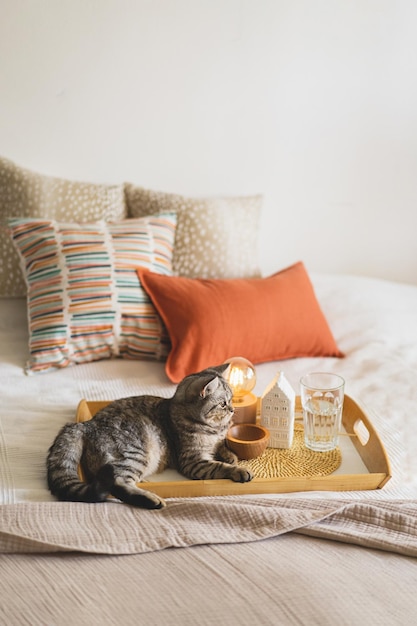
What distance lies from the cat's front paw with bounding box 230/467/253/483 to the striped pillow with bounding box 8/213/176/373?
74cm

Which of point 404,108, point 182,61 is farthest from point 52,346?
point 404,108

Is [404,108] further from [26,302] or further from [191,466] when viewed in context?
[191,466]

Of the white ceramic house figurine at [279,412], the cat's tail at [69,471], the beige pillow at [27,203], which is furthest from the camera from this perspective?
the beige pillow at [27,203]

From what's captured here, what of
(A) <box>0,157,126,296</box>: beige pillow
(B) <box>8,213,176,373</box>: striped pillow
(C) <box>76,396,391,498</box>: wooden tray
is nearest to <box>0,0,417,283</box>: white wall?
(A) <box>0,157,126,296</box>: beige pillow

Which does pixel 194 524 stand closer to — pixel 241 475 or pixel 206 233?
pixel 241 475

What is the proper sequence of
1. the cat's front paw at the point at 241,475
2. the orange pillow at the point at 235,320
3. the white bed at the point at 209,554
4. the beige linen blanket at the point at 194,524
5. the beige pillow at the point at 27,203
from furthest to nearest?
the beige pillow at the point at 27,203, the orange pillow at the point at 235,320, the cat's front paw at the point at 241,475, the beige linen blanket at the point at 194,524, the white bed at the point at 209,554

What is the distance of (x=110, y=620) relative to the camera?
110cm

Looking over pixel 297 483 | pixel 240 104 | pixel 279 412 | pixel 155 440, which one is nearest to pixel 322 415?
pixel 279 412

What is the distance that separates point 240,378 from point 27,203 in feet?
3.58

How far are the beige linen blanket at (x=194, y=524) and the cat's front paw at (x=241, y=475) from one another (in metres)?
0.13

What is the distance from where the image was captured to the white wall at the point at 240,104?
2.51 metres

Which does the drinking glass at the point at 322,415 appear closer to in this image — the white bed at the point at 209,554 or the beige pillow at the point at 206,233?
the white bed at the point at 209,554

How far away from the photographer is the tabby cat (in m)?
1.53

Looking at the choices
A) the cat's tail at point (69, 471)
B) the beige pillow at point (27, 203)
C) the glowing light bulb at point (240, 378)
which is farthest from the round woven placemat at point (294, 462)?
the beige pillow at point (27, 203)
